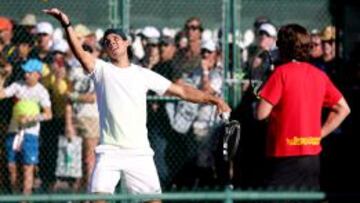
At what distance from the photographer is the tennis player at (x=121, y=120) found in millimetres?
10500

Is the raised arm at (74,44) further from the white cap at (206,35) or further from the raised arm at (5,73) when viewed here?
the white cap at (206,35)

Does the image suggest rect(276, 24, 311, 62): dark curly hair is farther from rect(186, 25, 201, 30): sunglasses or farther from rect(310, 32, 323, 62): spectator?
rect(186, 25, 201, 30): sunglasses

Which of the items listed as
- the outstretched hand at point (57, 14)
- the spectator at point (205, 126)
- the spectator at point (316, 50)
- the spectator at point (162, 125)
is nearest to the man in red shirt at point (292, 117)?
the outstretched hand at point (57, 14)

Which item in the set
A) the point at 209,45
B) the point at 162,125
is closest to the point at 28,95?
the point at 162,125

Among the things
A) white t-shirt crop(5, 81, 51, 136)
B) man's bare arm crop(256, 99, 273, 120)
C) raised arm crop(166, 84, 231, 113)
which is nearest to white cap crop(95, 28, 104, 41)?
white t-shirt crop(5, 81, 51, 136)

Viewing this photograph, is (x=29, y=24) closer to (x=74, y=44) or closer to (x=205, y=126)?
(x=205, y=126)

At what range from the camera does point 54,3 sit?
14.2 meters

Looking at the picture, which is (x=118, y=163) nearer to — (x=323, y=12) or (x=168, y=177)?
(x=168, y=177)

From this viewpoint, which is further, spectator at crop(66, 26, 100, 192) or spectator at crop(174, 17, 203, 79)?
spectator at crop(174, 17, 203, 79)

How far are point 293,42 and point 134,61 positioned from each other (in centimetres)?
480

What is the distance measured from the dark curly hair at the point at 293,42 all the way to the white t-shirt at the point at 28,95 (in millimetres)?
4837

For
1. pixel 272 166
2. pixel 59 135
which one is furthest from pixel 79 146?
pixel 272 166

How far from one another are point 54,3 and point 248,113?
2.61 metres

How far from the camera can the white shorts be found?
10453mm
